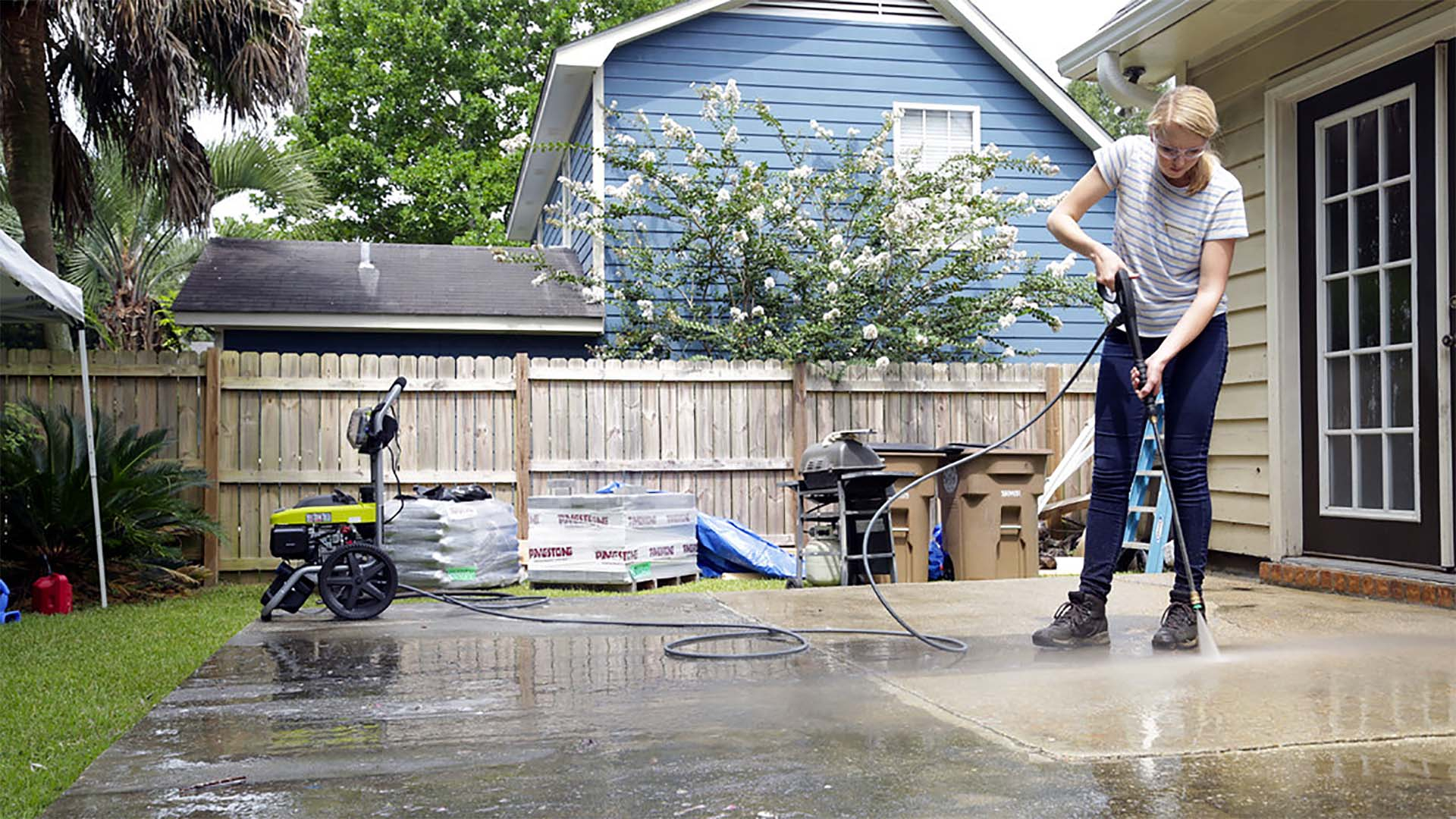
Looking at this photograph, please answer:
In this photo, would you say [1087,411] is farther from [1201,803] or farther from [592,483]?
[1201,803]

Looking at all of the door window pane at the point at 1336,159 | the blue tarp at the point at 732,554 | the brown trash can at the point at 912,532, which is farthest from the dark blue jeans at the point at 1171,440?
the blue tarp at the point at 732,554

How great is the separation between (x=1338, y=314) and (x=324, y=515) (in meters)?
4.53

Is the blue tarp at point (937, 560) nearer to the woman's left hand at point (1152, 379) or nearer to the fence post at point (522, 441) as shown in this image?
the fence post at point (522, 441)

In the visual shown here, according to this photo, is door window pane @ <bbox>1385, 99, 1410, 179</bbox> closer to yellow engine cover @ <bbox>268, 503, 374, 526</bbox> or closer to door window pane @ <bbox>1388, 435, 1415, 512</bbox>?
door window pane @ <bbox>1388, 435, 1415, 512</bbox>

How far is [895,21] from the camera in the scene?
44.5 ft

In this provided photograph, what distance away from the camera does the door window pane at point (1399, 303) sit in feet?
16.5

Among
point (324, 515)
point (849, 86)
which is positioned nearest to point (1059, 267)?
point (849, 86)

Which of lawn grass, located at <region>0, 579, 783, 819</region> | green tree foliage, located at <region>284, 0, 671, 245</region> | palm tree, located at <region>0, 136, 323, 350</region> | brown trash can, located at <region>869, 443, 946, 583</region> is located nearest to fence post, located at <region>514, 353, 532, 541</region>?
lawn grass, located at <region>0, 579, 783, 819</region>

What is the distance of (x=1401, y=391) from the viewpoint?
16.6ft

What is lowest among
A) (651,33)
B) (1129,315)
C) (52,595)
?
(52,595)

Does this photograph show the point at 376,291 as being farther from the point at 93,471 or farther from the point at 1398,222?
the point at 1398,222

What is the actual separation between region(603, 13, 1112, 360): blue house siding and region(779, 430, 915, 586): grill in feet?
18.9

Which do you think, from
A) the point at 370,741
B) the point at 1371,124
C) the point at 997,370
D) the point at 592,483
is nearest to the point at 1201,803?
the point at 370,741

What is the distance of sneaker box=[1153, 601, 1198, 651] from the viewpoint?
11.9ft
